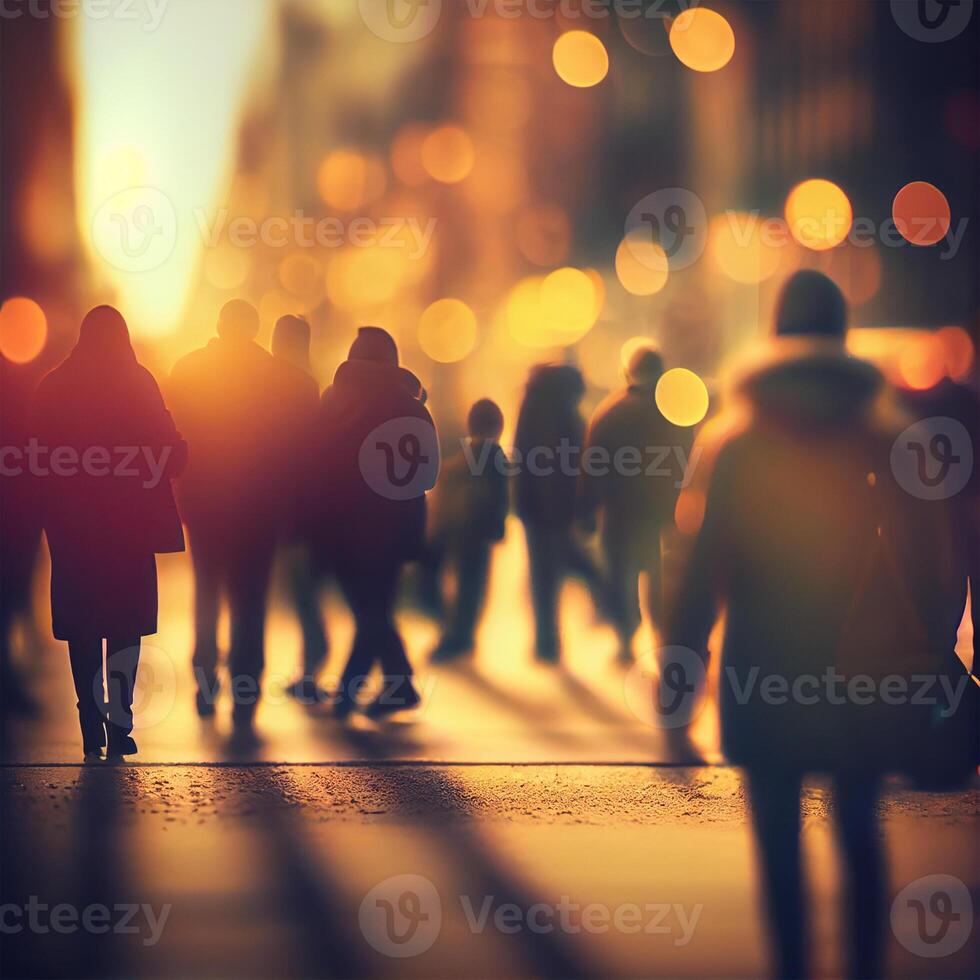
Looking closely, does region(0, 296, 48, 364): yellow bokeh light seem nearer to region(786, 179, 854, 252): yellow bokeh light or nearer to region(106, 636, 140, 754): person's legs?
region(106, 636, 140, 754): person's legs

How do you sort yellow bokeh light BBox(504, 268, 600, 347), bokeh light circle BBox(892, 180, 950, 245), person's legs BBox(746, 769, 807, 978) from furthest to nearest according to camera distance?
yellow bokeh light BBox(504, 268, 600, 347)
bokeh light circle BBox(892, 180, 950, 245)
person's legs BBox(746, 769, 807, 978)

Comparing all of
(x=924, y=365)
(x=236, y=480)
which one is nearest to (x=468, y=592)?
(x=236, y=480)

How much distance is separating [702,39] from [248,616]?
1300 inches

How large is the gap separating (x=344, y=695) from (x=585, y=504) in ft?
6.18

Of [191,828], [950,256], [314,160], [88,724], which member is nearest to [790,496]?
[191,828]

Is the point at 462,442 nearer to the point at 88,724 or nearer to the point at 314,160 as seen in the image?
the point at 88,724

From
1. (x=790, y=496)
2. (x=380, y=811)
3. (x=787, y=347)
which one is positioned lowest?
(x=380, y=811)

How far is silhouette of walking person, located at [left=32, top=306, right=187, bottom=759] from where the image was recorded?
17.9 feet

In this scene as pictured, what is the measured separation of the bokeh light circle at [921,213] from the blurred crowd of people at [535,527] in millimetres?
17323

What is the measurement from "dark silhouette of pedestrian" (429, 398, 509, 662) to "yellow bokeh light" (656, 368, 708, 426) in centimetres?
94

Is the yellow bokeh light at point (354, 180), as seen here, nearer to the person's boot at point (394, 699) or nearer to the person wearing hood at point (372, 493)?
the person wearing hood at point (372, 493)

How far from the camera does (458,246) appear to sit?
39.7 m

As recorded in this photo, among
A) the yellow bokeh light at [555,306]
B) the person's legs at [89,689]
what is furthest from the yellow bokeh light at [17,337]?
the yellow bokeh light at [555,306]

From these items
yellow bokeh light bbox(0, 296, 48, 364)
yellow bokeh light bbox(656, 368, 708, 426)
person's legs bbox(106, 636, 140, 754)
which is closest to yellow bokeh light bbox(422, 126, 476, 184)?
yellow bokeh light bbox(656, 368, 708, 426)
